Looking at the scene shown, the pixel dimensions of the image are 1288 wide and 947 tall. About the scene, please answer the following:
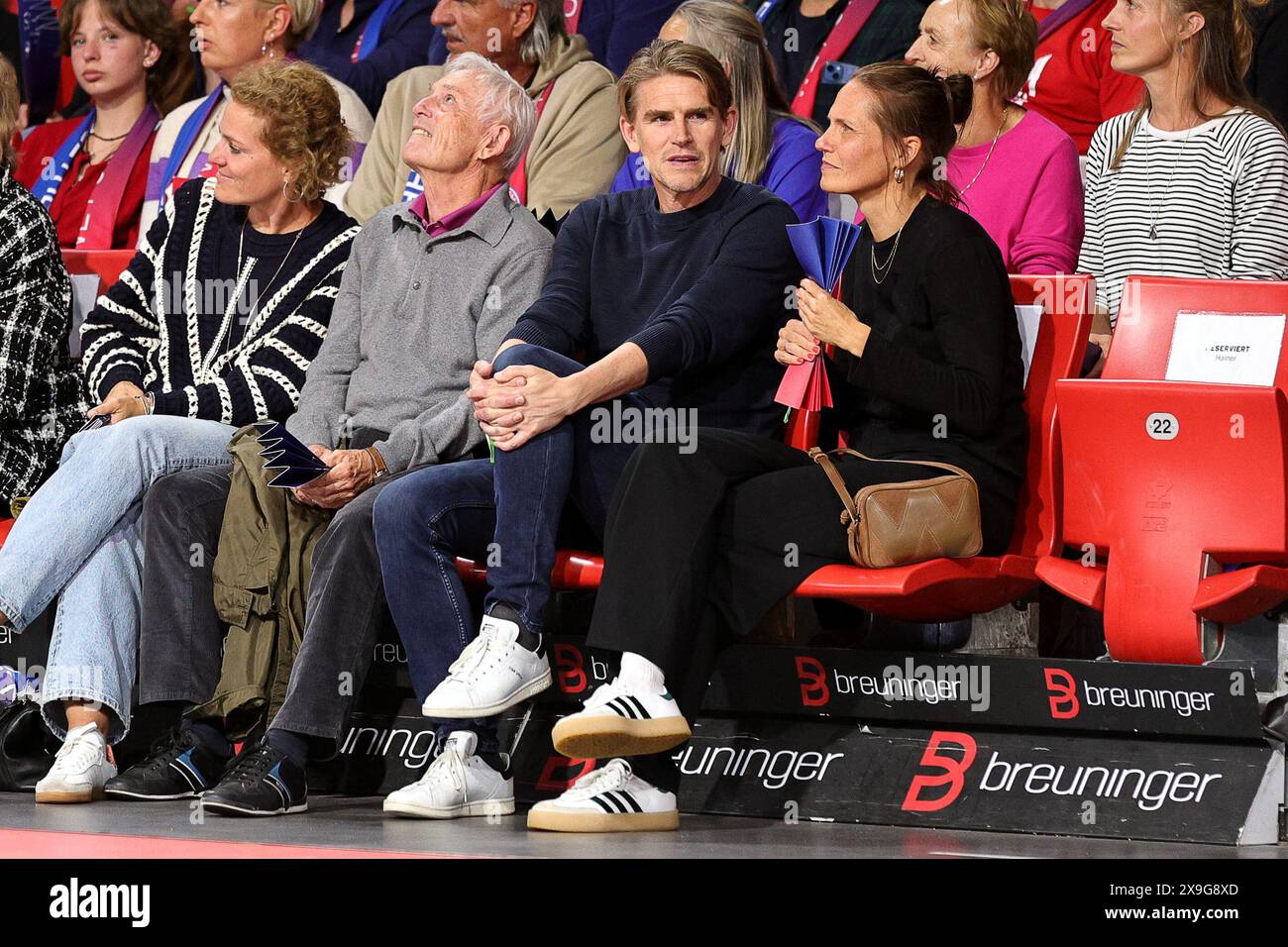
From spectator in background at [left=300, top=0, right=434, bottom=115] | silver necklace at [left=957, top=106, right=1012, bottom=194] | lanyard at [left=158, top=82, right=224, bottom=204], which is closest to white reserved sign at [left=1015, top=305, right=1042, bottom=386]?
Answer: silver necklace at [left=957, top=106, right=1012, bottom=194]

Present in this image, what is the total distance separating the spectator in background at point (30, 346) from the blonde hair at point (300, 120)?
0.56 metres

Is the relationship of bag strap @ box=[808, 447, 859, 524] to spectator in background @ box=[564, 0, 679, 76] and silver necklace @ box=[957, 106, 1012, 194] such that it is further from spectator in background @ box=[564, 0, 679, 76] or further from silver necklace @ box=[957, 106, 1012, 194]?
spectator in background @ box=[564, 0, 679, 76]

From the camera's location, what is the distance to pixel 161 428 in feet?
12.0

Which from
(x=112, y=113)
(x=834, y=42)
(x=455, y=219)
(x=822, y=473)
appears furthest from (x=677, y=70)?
(x=112, y=113)

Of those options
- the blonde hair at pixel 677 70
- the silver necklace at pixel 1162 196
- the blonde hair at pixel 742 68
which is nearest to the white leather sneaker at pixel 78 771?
the blonde hair at pixel 677 70

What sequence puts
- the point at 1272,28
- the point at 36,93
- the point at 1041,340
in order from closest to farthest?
the point at 1041,340 < the point at 1272,28 < the point at 36,93

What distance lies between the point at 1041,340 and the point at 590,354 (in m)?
0.90

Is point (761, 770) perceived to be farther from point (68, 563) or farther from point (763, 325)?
point (68, 563)

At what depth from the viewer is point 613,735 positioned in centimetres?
290

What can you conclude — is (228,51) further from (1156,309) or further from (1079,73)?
(1156,309)

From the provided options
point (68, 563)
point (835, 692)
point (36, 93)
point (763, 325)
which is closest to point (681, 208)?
point (763, 325)

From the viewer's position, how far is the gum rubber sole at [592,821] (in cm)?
298

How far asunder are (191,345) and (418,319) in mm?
616
